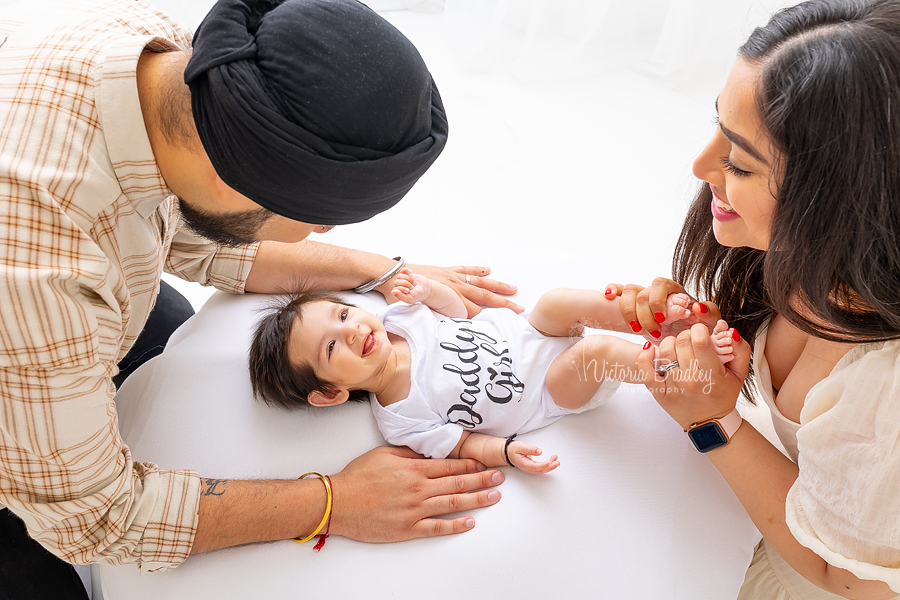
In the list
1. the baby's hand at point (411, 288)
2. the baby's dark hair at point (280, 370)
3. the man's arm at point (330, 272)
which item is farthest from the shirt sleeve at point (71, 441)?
the baby's hand at point (411, 288)

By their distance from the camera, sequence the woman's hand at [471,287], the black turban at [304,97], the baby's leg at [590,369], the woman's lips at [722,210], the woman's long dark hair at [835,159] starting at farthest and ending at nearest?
1. the woman's hand at [471,287]
2. the baby's leg at [590,369]
3. the woman's lips at [722,210]
4. the black turban at [304,97]
5. the woman's long dark hair at [835,159]

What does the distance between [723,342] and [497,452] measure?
0.46 metres

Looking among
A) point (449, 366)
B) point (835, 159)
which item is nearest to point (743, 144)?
point (835, 159)

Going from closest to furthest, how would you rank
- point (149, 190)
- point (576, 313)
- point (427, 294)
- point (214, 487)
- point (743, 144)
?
point (743, 144), point (149, 190), point (214, 487), point (576, 313), point (427, 294)

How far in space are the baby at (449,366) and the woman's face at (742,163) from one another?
A: 11.0 inches

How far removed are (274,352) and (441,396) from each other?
1.16 feet

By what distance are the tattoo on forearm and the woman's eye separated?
0.98m

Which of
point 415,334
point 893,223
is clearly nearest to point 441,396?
point 415,334

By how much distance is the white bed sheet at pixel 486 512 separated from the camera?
1.18 meters

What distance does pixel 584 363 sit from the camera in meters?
1.37

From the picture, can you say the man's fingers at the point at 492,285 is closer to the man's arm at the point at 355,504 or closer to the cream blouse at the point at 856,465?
the man's arm at the point at 355,504

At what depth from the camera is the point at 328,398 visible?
1374mm

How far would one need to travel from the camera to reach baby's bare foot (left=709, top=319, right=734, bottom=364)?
3.81 feet

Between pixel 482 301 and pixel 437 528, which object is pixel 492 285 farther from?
pixel 437 528
